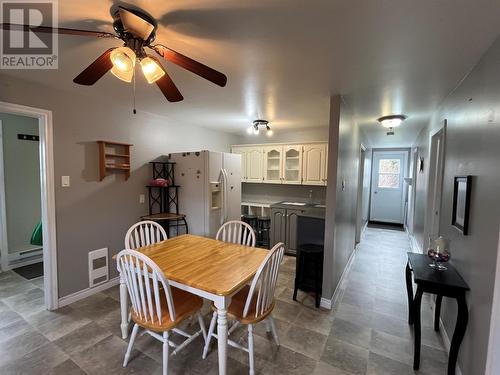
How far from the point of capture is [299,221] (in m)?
3.05

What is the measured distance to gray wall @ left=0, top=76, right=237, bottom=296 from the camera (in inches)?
97.2

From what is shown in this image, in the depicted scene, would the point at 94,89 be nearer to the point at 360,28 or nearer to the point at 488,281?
the point at 360,28

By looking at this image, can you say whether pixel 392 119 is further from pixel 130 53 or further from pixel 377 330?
pixel 130 53

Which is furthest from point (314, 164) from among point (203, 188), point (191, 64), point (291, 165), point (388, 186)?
point (388, 186)

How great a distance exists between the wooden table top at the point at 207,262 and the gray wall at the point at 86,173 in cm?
103

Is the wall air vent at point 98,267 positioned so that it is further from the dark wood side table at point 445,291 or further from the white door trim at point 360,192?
the white door trim at point 360,192

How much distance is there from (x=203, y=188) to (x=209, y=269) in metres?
1.78

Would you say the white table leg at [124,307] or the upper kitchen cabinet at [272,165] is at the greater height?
the upper kitchen cabinet at [272,165]

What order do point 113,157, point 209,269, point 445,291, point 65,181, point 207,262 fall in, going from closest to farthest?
point 445,291
point 209,269
point 207,262
point 65,181
point 113,157

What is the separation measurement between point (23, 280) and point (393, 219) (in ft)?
26.3

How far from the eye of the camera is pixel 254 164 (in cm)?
496

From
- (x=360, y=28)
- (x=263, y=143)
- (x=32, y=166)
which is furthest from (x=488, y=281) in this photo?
(x=32, y=166)

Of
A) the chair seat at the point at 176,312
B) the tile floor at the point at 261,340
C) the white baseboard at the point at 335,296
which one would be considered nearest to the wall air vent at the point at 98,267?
the tile floor at the point at 261,340

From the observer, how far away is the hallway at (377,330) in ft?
6.05
